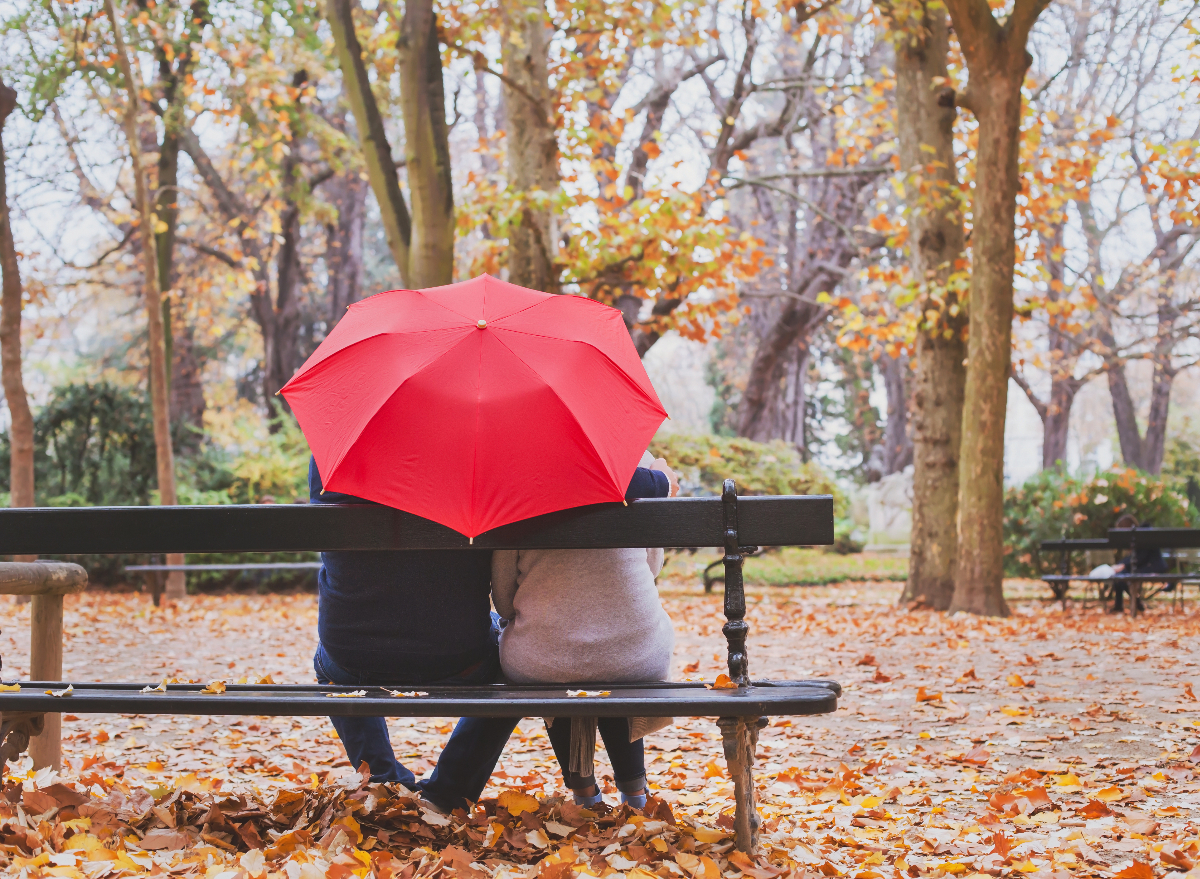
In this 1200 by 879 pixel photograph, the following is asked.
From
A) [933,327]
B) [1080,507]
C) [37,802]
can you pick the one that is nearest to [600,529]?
[37,802]

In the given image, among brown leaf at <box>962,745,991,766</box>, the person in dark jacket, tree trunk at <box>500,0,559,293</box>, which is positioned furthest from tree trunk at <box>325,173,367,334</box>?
brown leaf at <box>962,745,991,766</box>

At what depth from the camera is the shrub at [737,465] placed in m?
16.0

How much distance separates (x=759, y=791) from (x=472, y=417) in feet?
7.14

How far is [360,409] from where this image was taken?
107 inches

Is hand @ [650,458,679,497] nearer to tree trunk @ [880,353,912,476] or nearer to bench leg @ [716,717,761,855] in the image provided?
bench leg @ [716,717,761,855]

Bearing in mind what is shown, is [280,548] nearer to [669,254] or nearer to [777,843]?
[777,843]

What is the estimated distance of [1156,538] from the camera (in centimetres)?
1012

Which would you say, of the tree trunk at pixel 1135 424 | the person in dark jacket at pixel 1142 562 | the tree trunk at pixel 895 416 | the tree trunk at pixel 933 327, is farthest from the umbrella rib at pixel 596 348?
the tree trunk at pixel 895 416

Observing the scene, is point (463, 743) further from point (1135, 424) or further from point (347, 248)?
point (1135, 424)

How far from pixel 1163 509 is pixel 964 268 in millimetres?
5664

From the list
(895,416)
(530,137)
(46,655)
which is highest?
(530,137)

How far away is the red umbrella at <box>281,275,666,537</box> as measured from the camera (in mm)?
2643

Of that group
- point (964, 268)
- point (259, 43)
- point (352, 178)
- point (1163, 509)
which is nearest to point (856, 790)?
point (964, 268)

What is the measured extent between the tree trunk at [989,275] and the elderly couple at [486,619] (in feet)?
23.3
